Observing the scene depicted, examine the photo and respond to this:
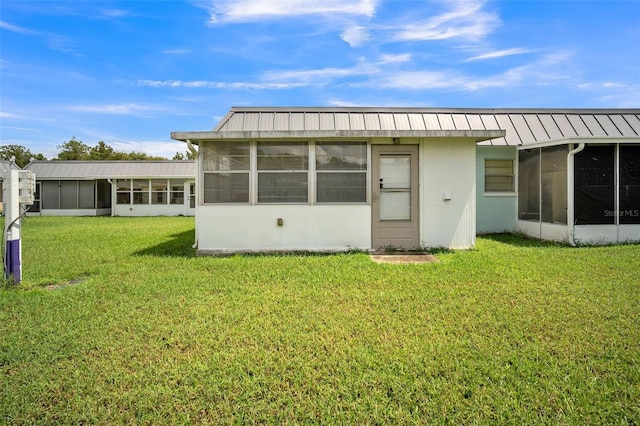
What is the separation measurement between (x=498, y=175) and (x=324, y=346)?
9.47 metres

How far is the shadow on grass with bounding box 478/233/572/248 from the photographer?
8092 mm

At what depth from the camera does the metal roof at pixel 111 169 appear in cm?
2042

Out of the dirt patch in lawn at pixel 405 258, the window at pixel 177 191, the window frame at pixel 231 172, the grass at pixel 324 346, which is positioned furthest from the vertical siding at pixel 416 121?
the window at pixel 177 191

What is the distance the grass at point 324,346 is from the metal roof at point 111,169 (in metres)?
15.9

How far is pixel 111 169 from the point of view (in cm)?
2133

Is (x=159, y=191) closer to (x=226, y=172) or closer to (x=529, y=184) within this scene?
(x=226, y=172)

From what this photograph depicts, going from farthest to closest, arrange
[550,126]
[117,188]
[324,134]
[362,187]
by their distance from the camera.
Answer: [117,188] < [550,126] < [362,187] < [324,134]

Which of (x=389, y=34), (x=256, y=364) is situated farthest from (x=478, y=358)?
(x=389, y=34)

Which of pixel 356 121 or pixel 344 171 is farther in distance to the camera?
pixel 356 121

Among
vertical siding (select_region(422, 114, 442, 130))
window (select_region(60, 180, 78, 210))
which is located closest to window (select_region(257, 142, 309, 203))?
vertical siding (select_region(422, 114, 442, 130))

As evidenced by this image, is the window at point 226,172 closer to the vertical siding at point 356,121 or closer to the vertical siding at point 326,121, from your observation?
the vertical siding at point 326,121

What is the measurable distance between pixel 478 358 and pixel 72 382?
10.0 ft

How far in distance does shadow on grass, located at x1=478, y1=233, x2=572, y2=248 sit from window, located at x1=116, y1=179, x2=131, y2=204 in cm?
1920

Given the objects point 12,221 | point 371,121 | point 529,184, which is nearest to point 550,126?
point 529,184
